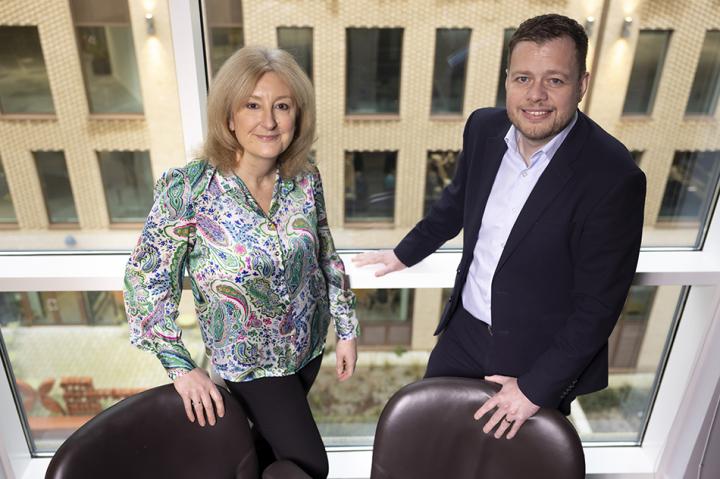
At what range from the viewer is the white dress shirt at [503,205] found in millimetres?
1484

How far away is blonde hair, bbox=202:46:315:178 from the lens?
137cm

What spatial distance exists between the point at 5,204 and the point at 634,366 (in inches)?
105

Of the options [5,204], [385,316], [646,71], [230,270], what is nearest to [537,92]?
[646,71]

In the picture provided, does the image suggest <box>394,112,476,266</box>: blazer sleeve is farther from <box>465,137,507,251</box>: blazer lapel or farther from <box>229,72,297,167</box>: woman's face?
<box>229,72,297,167</box>: woman's face

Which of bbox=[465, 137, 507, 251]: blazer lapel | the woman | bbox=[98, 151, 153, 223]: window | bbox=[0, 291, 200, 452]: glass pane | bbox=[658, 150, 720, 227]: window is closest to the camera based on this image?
the woman

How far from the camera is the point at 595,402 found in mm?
2623

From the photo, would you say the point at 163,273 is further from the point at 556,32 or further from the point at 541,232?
the point at 556,32

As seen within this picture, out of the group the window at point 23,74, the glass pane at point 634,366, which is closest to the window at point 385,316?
the glass pane at point 634,366

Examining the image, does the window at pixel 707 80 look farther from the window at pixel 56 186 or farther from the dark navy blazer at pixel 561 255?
the window at pixel 56 186

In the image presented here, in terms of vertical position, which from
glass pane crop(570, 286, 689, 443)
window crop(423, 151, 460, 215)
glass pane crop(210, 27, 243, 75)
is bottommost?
glass pane crop(570, 286, 689, 443)

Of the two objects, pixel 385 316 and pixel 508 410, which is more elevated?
pixel 508 410

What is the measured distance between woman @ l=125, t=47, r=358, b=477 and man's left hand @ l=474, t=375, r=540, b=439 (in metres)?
0.55

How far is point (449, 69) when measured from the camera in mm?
1844

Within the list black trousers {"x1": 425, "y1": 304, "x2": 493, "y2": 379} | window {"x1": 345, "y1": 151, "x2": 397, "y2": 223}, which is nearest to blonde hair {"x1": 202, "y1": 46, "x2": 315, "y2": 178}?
window {"x1": 345, "y1": 151, "x2": 397, "y2": 223}
